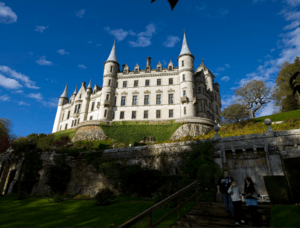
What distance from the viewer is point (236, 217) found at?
7.46 metres

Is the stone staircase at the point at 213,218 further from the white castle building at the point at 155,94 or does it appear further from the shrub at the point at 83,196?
the white castle building at the point at 155,94

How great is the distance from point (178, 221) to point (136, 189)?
9.34 metres

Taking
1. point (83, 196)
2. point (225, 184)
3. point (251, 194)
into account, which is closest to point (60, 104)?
point (83, 196)

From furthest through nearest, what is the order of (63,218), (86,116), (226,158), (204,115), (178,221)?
A: (86,116) → (204,115) → (226,158) → (63,218) → (178,221)

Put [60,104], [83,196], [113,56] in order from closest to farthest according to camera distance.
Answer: [83,196], [113,56], [60,104]

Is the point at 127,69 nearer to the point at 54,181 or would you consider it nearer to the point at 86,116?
the point at 86,116

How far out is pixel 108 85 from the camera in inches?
1836

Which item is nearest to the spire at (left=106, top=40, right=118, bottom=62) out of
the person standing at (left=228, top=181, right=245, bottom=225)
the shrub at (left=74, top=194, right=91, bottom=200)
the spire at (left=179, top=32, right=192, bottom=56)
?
the spire at (left=179, top=32, right=192, bottom=56)

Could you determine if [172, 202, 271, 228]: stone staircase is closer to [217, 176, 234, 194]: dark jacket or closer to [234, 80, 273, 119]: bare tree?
Result: [217, 176, 234, 194]: dark jacket

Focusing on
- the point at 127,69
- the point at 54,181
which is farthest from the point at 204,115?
the point at 54,181

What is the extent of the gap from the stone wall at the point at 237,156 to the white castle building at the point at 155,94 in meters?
20.5

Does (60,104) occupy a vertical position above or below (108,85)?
above

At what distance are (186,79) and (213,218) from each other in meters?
37.0

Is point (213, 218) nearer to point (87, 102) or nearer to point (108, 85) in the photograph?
point (108, 85)
